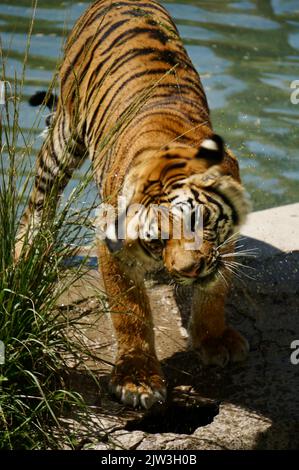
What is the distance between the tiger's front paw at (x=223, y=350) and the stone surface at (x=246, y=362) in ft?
0.11

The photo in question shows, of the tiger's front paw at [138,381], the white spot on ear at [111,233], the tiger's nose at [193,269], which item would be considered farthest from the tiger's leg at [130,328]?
the tiger's nose at [193,269]

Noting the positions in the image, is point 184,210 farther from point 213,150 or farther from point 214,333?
point 214,333

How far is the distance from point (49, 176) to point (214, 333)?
2.98 ft

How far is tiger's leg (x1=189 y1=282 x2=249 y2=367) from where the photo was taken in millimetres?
4094

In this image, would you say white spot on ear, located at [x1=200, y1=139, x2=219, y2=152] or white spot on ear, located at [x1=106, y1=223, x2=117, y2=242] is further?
white spot on ear, located at [x1=106, y1=223, x2=117, y2=242]

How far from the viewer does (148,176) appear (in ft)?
12.0

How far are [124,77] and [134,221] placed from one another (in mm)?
1049

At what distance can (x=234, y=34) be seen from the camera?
8.60 metres

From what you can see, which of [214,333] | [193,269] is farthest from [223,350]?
[193,269]

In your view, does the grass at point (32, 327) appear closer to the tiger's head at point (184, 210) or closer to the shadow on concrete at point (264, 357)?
the tiger's head at point (184, 210)

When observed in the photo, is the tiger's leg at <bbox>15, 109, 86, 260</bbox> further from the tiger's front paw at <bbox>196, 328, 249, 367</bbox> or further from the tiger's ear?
the tiger's front paw at <bbox>196, 328, 249, 367</bbox>

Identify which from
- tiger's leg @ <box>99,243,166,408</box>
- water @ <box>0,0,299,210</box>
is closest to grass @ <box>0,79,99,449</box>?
tiger's leg @ <box>99,243,166,408</box>

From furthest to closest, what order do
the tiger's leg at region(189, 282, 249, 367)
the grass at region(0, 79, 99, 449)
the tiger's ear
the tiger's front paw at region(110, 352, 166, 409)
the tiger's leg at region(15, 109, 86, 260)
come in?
1. the tiger's leg at region(189, 282, 249, 367)
2. the tiger's front paw at region(110, 352, 166, 409)
3. the tiger's leg at region(15, 109, 86, 260)
4. the tiger's ear
5. the grass at region(0, 79, 99, 449)

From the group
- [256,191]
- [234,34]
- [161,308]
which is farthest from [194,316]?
[234,34]
